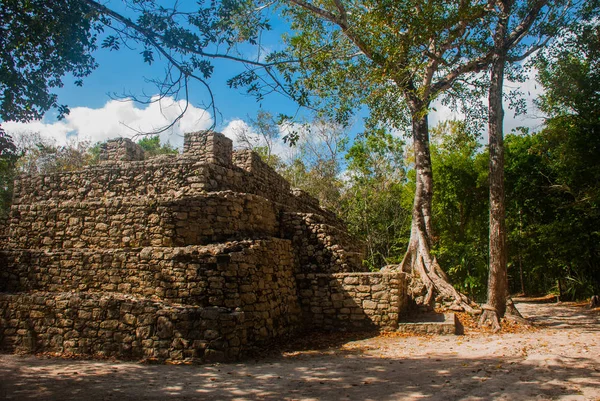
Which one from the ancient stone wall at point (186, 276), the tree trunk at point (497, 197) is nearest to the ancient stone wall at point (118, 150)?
the ancient stone wall at point (186, 276)

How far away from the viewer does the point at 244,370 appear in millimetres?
6715

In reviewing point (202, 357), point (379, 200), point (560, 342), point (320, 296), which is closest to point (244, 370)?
point (202, 357)

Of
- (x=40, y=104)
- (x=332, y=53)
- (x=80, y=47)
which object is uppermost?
(x=332, y=53)

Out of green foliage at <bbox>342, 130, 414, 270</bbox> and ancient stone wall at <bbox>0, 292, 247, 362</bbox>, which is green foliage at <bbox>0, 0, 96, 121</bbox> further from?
green foliage at <bbox>342, 130, 414, 270</bbox>

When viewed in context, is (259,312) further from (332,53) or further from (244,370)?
(332,53)

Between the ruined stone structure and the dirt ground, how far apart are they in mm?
598

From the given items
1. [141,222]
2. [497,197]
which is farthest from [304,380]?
[497,197]

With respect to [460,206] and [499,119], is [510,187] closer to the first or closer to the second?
[460,206]

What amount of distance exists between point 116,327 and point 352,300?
4.91m

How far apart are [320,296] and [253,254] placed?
2237 millimetres

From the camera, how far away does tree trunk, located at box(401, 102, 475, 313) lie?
1131 centimetres

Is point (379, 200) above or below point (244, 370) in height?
above

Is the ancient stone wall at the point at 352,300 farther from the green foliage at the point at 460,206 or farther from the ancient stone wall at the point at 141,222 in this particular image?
the green foliage at the point at 460,206

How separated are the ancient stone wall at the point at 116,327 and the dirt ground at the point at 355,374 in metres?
0.33
